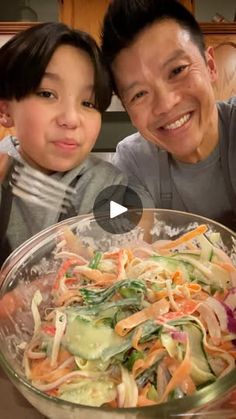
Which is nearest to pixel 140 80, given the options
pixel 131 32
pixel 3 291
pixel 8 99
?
pixel 131 32

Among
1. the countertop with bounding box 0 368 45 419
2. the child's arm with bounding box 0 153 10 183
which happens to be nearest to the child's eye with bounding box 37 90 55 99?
the child's arm with bounding box 0 153 10 183

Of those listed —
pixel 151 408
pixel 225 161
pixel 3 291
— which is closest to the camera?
pixel 151 408

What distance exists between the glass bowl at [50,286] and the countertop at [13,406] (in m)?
0.05

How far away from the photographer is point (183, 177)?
2.39 ft

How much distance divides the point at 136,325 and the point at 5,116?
0.33m

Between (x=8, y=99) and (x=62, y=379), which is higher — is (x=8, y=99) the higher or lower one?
the higher one

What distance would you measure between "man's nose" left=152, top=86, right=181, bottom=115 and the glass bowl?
0.50 feet

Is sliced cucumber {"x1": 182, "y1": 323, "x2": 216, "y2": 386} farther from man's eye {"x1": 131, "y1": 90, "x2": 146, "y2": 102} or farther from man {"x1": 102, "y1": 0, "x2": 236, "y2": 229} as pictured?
man's eye {"x1": 131, "y1": 90, "x2": 146, "y2": 102}

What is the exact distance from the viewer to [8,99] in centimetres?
60

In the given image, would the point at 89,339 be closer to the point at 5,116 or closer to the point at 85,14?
the point at 5,116

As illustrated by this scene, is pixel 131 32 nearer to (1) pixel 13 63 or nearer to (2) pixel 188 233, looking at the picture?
(1) pixel 13 63

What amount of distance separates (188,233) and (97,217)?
134 millimetres

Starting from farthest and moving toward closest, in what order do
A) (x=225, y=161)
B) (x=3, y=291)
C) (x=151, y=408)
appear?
(x=225, y=161) → (x=3, y=291) → (x=151, y=408)

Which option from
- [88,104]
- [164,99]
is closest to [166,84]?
[164,99]
